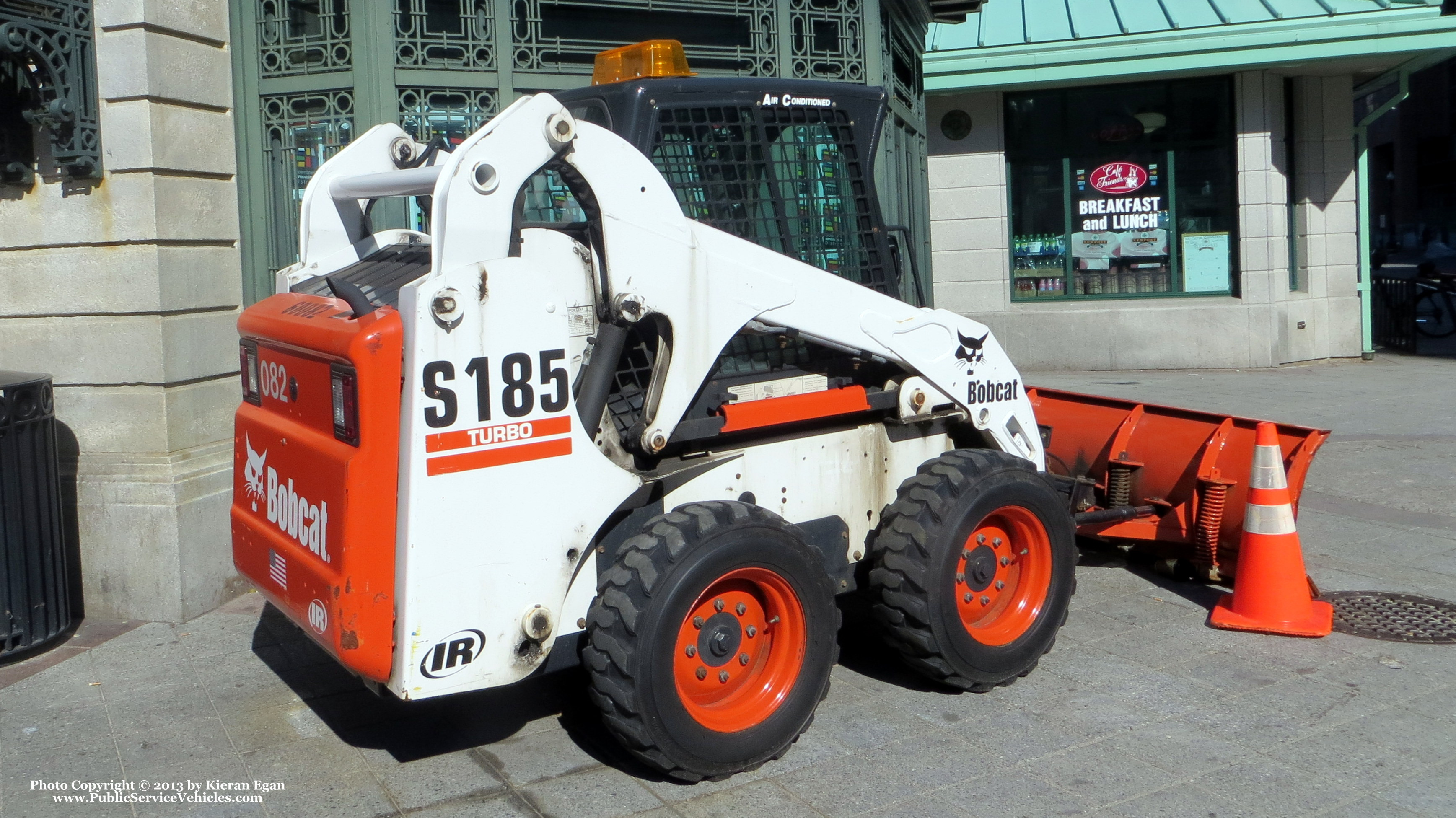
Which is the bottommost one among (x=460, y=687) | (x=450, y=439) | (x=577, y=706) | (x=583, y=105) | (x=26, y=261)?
(x=577, y=706)

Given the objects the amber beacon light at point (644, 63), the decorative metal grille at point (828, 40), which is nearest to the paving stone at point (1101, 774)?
the amber beacon light at point (644, 63)

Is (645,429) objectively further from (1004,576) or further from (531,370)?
(1004,576)

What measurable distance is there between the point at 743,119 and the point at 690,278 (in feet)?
2.94

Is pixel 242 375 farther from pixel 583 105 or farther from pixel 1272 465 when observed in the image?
pixel 1272 465

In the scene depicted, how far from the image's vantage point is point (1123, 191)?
14.6 meters

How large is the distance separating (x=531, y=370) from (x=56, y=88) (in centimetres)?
347

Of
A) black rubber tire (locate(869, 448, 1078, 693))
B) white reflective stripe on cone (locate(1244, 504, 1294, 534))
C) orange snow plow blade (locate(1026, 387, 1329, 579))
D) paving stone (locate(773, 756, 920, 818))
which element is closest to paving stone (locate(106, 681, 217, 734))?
paving stone (locate(773, 756, 920, 818))

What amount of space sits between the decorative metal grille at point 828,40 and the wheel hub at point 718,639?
4.51 metres

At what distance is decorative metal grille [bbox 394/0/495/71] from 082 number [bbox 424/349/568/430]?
11.9 feet

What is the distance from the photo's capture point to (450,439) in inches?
152

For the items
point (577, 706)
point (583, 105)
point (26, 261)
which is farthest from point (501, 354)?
point (26, 261)

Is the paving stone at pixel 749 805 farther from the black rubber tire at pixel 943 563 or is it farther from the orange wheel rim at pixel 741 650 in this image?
the black rubber tire at pixel 943 563

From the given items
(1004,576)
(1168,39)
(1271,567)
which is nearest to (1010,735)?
(1004,576)

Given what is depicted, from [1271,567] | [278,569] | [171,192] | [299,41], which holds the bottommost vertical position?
[1271,567]
